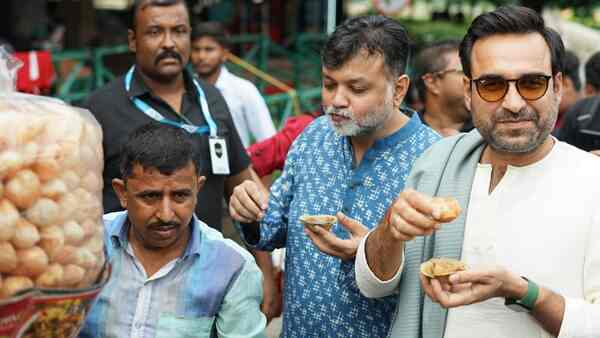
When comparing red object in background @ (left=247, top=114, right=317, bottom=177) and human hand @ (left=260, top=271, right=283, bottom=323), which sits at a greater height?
red object in background @ (left=247, top=114, right=317, bottom=177)

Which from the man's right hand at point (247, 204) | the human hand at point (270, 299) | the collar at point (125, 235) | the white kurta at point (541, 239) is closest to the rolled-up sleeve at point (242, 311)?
the collar at point (125, 235)

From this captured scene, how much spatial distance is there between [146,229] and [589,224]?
125cm

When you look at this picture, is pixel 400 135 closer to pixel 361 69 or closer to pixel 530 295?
pixel 361 69

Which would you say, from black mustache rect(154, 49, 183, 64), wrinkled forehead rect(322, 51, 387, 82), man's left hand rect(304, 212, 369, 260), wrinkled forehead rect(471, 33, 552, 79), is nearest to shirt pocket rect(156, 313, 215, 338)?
man's left hand rect(304, 212, 369, 260)

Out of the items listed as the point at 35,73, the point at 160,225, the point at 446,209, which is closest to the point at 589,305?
the point at 446,209

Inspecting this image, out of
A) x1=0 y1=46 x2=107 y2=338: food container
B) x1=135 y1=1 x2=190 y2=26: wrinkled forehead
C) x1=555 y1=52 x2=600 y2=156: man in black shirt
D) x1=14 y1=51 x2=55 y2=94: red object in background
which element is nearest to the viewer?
x1=0 y1=46 x2=107 y2=338: food container

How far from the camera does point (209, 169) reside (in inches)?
166

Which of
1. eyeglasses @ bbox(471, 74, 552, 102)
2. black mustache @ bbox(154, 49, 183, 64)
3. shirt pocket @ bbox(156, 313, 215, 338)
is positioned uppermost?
eyeglasses @ bbox(471, 74, 552, 102)

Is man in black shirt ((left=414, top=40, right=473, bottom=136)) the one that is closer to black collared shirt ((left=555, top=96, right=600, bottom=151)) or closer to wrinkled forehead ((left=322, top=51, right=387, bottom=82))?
black collared shirt ((left=555, top=96, right=600, bottom=151))

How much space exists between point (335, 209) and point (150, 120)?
4.28 feet

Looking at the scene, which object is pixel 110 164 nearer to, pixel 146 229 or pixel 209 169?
pixel 209 169

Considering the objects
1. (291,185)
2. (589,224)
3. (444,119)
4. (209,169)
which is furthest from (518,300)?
(444,119)

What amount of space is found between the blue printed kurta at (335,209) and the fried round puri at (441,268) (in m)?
0.74

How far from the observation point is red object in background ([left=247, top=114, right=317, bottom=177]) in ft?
14.8
